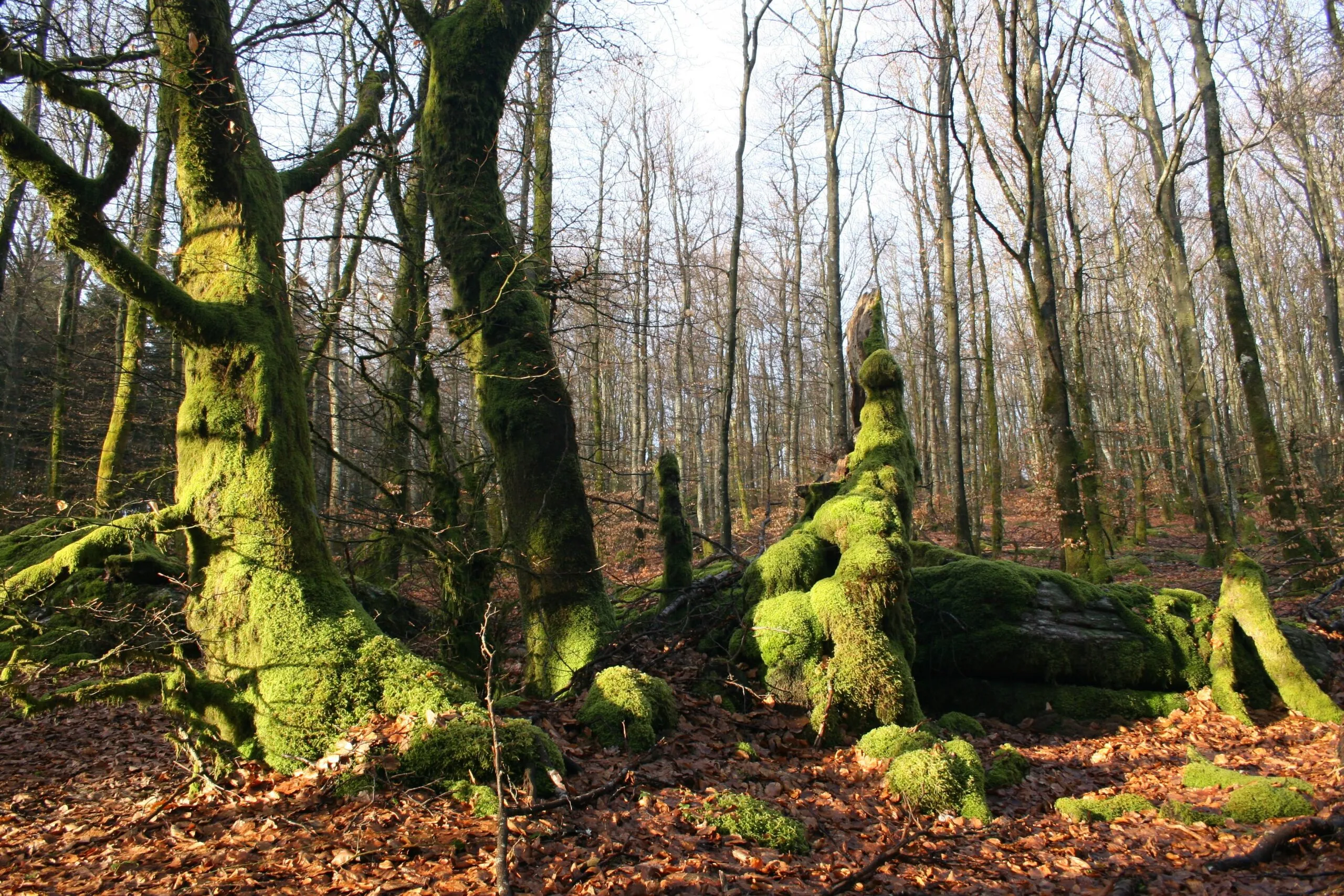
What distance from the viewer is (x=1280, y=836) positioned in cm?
385

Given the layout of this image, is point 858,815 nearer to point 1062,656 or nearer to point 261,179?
point 1062,656

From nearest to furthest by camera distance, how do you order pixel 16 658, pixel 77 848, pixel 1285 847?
pixel 77 848 < pixel 1285 847 < pixel 16 658

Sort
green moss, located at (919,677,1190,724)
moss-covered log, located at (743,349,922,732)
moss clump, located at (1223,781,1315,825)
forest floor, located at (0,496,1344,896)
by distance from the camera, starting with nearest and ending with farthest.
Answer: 1. forest floor, located at (0,496,1344,896)
2. moss clump, located at (1223,781,1315,825)
3. moss-covered log, located at (743,349,922,732)
4. green moss, located at (919,677,1190,724)

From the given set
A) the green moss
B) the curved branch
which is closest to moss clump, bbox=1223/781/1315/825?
the green moss

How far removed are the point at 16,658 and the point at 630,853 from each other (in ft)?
12.5

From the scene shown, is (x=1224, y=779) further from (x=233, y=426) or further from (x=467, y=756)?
(x=233, y=426)

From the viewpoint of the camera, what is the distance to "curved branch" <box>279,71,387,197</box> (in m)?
6.58

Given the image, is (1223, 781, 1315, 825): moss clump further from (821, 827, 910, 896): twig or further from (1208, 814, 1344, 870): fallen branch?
(821, 827, 910, 896): twig

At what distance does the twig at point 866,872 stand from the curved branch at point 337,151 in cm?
651

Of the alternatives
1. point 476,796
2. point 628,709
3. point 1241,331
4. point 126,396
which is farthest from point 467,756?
point 1241,331

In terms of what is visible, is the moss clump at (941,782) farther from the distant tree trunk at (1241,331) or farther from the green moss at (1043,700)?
the distant tree trunk at (1241,331)

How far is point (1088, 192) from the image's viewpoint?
28.8m

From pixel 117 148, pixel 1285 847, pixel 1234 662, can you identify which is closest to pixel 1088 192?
pixel 1234 662

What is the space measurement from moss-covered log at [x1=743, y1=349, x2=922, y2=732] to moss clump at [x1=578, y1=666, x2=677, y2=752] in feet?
3.87
